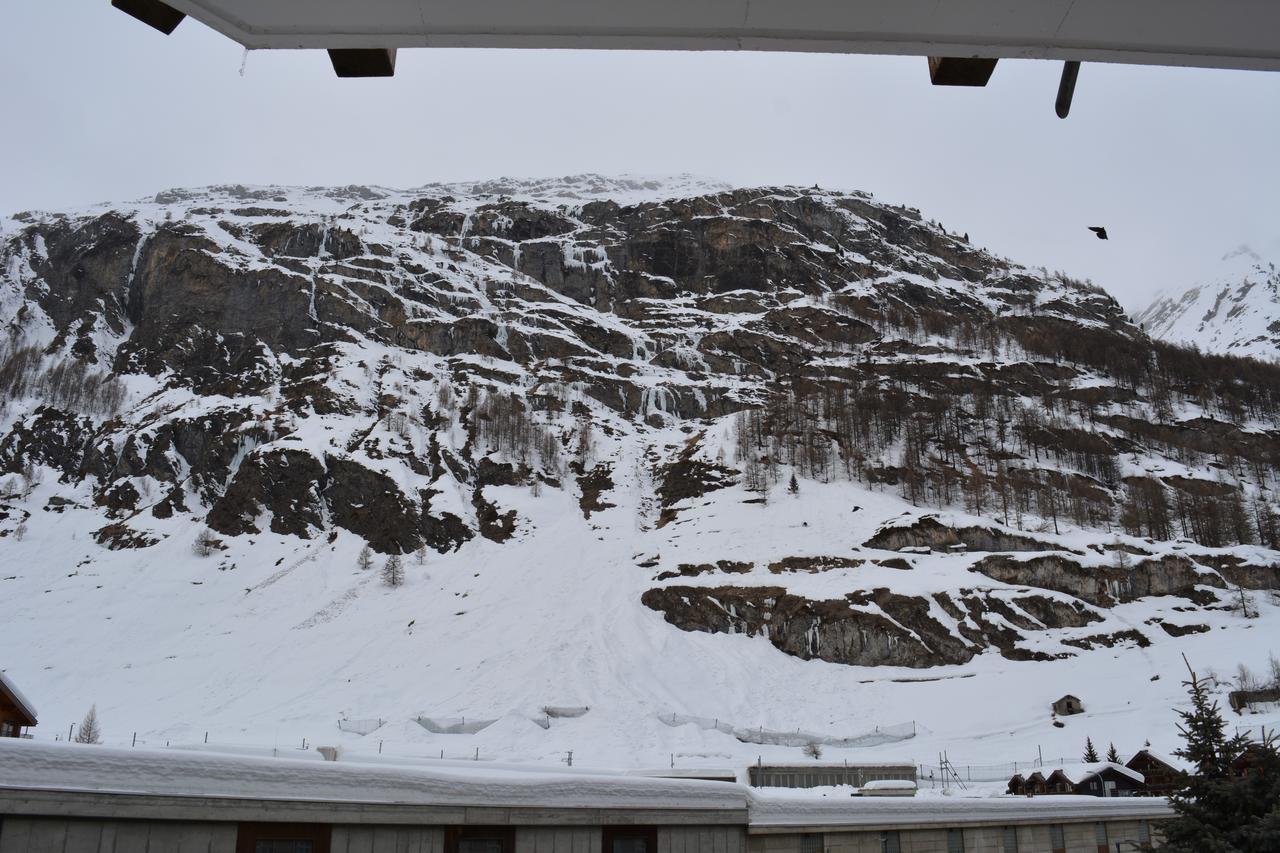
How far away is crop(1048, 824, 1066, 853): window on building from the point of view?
1723cm

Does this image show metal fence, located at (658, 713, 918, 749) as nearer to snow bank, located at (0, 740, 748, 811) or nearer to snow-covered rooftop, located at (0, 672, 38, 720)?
snow-covered rooftop, located at (0, 672, 38, 720)

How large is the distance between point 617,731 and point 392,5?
4708 cm

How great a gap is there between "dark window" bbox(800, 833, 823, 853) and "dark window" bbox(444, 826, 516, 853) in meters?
4.74

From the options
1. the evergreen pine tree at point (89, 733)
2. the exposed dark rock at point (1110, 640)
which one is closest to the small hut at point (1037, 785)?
the exposed dark rock at point (1110, 640)

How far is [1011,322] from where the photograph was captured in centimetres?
12738

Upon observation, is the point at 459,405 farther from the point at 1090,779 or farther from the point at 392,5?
the point at 392,5

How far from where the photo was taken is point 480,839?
1009 centimetres

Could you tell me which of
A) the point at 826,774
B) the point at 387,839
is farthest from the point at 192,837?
the point at 826,774

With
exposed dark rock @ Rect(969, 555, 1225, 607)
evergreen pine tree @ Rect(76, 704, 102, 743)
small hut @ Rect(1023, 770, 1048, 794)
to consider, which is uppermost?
exposed dark rock @ Rect(969, 555, 1225, 607)

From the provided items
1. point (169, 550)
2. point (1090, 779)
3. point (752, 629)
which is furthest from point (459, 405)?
A: point (1090, 779)

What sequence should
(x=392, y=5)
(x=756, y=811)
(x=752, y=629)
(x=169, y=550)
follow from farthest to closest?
(x=169, y=550) → (x=752, y=629) → (x=756, y=811) → (x=392, y=5)

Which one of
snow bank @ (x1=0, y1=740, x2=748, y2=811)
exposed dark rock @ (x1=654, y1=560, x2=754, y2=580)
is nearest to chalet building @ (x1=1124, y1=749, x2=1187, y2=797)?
snow bank @ (x1=0, y1=740, x2=748, y2=811)

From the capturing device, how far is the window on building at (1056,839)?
1723 centimetres

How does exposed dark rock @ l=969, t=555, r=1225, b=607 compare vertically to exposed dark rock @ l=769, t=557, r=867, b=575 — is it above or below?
below
